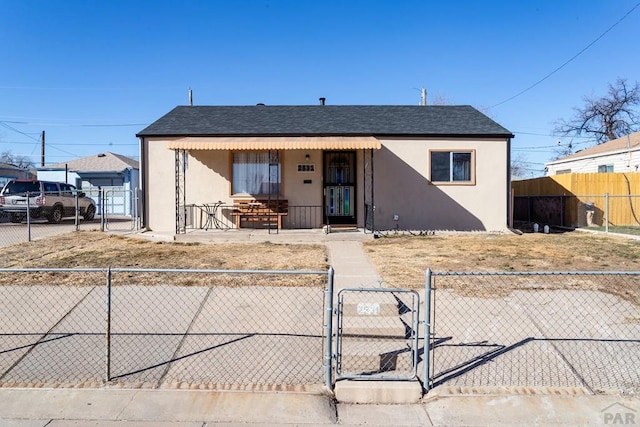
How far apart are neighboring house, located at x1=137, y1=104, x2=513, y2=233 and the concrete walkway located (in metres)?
10.8

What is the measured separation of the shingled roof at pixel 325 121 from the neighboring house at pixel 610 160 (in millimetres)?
9605

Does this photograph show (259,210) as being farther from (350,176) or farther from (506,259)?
(506,259)

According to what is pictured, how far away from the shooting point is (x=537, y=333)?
5.57 meters

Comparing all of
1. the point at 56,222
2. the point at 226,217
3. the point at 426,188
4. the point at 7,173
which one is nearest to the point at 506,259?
the point at 426,188

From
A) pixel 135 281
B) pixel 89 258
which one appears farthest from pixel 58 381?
pixel 89 258

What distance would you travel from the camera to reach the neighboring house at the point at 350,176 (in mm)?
14859

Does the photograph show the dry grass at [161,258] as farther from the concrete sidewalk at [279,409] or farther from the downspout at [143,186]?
the concrete sidewalk at [279,409]

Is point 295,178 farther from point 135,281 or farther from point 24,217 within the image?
point 24,217

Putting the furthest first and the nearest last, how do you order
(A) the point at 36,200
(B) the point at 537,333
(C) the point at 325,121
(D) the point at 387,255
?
(A) the point at 36,200, (C) the point at 325,121, (D) the point at 387,255, (B) the point at 537,333

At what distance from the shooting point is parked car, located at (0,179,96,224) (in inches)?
709

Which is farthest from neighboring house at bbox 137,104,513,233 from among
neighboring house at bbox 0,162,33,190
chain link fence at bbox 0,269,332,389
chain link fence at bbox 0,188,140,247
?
neighboring house at bbox 0,162,33,190

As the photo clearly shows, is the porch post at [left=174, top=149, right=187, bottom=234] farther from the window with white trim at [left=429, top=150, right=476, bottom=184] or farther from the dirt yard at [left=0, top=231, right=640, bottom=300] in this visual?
the window with white trim at [left=429, top=150, right=476, bottom=184]

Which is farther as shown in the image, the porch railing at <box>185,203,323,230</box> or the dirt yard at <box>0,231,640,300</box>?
the porch railing at <box>185,203,323,230</box>

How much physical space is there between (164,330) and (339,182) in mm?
10187
